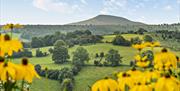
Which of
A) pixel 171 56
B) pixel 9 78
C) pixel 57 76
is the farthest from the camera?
pixel 57 76

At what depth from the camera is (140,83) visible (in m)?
5.86

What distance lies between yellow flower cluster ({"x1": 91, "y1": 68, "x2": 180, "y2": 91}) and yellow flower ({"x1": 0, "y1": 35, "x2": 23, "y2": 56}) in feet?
4.53

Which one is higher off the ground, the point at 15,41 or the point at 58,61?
the point at 15,41

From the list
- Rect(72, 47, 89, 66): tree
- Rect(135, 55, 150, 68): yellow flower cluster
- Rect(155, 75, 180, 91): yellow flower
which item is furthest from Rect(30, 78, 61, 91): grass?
Rect(155, 75, 180, 91): yellow flower

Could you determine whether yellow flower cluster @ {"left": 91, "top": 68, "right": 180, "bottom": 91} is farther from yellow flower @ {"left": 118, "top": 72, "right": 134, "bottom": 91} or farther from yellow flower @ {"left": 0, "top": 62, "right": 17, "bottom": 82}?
yellow flower @ {"left": 0, "top": 62, "right": 17, "bottom": 82}

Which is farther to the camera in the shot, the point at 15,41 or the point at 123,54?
the point at 123,54

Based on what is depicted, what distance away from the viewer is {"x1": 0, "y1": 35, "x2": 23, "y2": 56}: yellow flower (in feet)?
20.4

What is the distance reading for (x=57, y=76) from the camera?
166 meters

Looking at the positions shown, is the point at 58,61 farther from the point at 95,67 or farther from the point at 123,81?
the point at 123,81

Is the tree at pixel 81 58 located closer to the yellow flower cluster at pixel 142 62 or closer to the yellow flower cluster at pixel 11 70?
the yellow flower cluster at pixel 142 62

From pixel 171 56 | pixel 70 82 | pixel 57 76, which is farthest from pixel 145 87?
pixel 57 76

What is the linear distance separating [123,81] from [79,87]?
498 ft

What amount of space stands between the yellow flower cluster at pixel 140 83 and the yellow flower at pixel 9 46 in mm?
1381

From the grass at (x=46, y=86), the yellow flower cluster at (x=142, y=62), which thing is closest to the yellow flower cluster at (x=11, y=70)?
the yellow flower cluster at (x=142, y=62)
